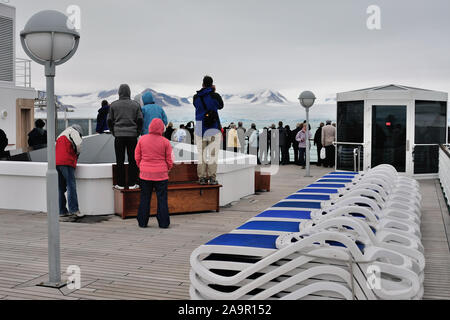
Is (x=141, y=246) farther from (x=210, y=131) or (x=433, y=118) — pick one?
(x=433, y=118)

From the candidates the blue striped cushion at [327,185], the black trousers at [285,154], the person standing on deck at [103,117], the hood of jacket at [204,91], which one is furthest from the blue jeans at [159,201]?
the black trousers at [285,154]

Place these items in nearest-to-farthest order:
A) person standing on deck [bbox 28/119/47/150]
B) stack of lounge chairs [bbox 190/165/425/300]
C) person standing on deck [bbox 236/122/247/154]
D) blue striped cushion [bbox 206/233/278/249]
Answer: stack of lounge chairs [bbox 190/165/425/300] → blue striped cushion [bbox 206/233/278/249] → person standing on deck [bbox 28/119/47/150] → person standing on deck [bbox 236/122/247/154]

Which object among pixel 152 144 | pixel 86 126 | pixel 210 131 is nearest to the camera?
pixel 152 144

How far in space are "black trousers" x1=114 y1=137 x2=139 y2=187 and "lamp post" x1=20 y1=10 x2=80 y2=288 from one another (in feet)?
13.7

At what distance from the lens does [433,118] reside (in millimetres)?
17562

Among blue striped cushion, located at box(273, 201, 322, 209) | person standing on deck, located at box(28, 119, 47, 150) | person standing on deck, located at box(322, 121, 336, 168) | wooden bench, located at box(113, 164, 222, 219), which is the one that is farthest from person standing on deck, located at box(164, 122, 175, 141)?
blue striped cushion, located at box(273, 201, 322, 209)

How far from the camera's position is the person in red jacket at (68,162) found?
31.7 feet

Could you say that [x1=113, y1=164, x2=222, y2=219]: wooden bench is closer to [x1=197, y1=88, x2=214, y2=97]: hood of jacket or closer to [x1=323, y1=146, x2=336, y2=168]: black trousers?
[x1=197, y1=88, x2=214, y2=97]: hood of jacket

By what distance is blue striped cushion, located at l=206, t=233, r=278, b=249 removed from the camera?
4.89 meters

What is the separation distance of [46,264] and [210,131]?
451 cm

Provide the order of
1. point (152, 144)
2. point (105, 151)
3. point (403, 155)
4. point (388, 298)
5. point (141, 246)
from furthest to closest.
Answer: point (403, 155) → point (105, 151) → point (152, 144) → point (141, 246) → point (388, 298)

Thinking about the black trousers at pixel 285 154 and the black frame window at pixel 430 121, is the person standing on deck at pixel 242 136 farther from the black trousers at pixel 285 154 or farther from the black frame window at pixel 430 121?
the black frame window at pixel 430 121

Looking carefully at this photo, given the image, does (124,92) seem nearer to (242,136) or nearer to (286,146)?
(242,136)
